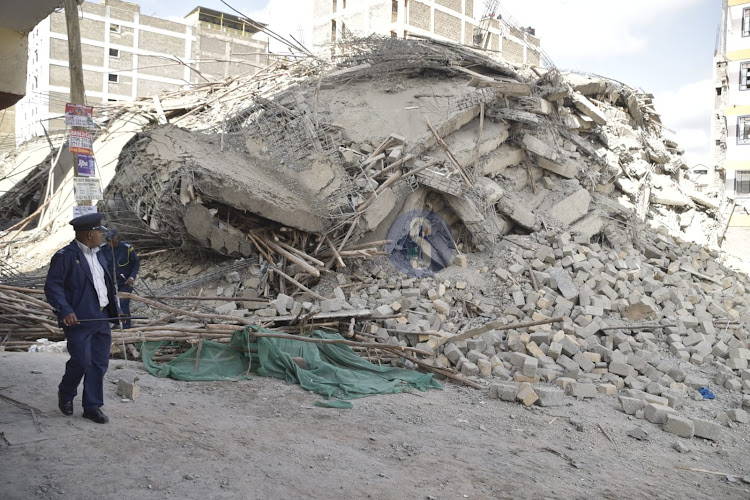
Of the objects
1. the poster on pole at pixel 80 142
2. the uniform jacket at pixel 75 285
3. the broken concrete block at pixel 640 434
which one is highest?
the poster on pole at pixel 80 142

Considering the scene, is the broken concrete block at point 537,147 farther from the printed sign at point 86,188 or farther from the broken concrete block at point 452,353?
the printed sign at point 86,188

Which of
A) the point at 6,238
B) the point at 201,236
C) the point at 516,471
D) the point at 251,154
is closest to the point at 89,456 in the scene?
the point at 516,471

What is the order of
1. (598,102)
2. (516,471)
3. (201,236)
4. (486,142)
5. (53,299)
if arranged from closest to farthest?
(53,299) → (516,471) → (201,236) → (486,142) → (598,102)

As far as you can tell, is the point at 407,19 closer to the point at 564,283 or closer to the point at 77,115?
the point at 564,283

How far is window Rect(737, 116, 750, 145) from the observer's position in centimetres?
2586

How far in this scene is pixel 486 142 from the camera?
11227 mm

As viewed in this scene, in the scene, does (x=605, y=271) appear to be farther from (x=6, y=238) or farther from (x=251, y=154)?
(x=6, y=238)

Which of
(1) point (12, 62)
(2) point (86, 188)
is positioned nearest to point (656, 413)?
(1) point (12, 62)

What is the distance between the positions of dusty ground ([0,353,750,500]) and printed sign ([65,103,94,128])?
110 inches

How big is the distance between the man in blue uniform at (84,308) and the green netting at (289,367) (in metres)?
1.52

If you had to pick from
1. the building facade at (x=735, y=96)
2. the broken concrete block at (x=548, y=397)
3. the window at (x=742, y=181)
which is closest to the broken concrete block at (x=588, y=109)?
the broken concrete block at (x=548, y=397)

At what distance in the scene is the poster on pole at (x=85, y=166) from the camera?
7102mm

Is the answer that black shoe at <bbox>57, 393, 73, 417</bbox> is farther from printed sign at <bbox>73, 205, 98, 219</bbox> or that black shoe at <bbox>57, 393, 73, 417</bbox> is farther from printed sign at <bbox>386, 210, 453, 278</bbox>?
printed sign at <bbox>386, 210, 453, 278</bbox>

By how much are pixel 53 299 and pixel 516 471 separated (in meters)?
3.42
